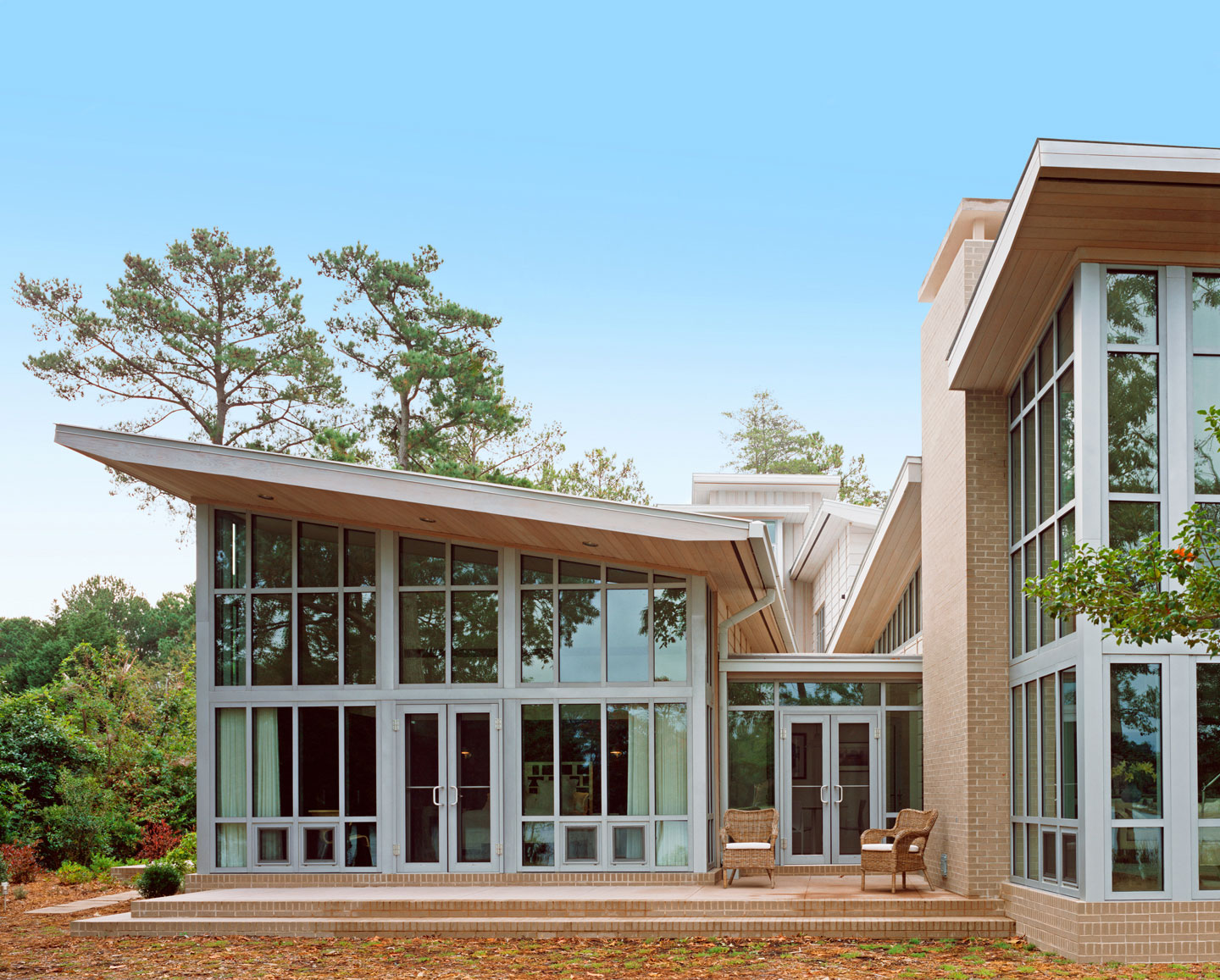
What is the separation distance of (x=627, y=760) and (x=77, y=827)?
914cm

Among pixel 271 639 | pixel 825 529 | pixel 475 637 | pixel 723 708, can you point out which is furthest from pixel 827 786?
pixel 825 529

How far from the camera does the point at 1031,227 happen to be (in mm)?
9219

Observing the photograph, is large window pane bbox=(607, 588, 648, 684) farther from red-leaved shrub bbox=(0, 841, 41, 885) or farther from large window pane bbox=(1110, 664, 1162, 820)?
red-leaved shrub bbox=(0, 841, 41, 885)

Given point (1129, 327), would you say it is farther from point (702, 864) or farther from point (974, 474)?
point (702, 864)

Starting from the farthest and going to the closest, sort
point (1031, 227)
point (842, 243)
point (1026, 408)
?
point (842, 243) → point (1026, 408) → point (1031, 227)

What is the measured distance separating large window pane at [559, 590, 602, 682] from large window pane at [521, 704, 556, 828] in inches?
18.6

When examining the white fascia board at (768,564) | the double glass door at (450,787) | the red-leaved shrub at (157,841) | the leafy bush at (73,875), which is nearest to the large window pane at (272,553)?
the double glass door at (450,787)

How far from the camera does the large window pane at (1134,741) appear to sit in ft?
30.2

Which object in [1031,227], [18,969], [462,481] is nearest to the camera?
[1031,227]

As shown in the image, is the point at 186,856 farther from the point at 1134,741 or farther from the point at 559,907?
the point at 1134,741

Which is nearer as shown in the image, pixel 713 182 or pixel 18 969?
pixel 18 969

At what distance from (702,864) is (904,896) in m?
2.27

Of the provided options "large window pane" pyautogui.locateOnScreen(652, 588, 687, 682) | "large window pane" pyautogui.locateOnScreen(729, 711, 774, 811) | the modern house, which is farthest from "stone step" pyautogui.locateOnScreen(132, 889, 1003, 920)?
"large window pane" pyautogui.locateOnScreen(729, 711, 774, 811)

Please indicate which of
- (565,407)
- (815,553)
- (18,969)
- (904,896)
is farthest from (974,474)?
(565,407)
